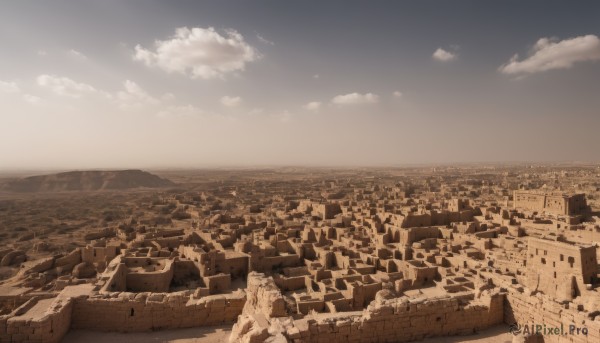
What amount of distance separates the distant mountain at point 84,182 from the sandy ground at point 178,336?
108m

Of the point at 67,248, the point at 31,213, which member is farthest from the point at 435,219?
the point at 31,213

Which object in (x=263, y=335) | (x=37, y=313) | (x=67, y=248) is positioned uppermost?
(x=263, y=335)

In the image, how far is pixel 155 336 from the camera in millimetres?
11672

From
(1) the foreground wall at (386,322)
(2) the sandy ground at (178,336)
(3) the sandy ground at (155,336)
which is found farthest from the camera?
(3) the sandy ground at (155,336)

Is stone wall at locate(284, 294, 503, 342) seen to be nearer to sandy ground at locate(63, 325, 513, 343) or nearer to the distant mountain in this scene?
sandy ground at locate(63, 325, 513, 343)

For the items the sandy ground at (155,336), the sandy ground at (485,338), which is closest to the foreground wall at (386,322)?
the sandy ground at (485,338)

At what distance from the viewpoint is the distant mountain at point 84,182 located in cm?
10269

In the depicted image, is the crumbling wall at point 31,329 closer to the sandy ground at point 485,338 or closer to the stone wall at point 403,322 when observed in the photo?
the stone wall at point 403,322

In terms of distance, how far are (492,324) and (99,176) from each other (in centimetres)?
12483

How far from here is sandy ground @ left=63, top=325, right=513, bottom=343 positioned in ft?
35.3

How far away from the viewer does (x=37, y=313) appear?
12.2 metres

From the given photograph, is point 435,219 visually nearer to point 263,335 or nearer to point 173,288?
point 173,288

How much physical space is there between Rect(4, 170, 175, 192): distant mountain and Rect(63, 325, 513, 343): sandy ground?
10820 cm

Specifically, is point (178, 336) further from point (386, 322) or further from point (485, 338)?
point (485, 338)
